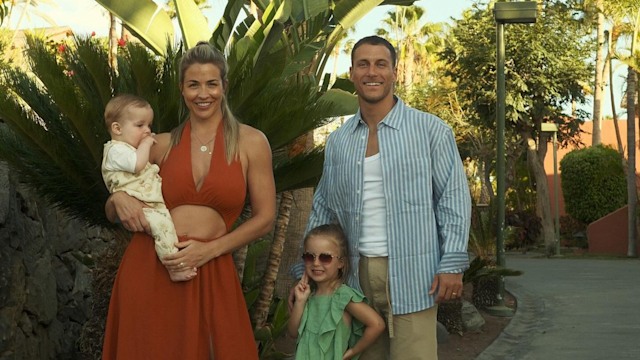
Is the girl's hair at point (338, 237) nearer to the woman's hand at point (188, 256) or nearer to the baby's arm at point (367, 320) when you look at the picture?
the baby's arm at point (367, 320)

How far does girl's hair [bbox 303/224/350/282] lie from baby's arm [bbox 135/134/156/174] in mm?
799

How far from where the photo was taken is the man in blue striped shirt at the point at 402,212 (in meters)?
4.29

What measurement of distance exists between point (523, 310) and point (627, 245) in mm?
25349

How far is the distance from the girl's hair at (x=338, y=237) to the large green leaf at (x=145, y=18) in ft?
16.9

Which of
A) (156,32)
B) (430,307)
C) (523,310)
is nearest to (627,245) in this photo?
(523,310)

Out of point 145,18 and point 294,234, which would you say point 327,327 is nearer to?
point 145,18

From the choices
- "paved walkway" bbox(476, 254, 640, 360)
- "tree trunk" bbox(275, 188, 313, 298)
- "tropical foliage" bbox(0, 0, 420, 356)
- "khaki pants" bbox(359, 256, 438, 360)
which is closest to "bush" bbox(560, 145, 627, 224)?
"paved walkway" bbox(476, 254, 640, 360)

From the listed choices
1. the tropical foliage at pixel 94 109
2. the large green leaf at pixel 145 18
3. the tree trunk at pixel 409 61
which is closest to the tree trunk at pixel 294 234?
the large green leaf at pixel 145 18

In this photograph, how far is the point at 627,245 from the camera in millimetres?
38656

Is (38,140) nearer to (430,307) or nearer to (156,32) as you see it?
(156,32)

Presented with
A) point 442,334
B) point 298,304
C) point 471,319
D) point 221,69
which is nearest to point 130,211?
point 221,69

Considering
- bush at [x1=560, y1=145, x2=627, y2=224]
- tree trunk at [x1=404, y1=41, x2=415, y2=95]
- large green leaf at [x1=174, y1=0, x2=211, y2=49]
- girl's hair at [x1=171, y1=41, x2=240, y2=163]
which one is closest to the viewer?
girl's hair at [x1=171, y1=41, x2=240, y2=163]

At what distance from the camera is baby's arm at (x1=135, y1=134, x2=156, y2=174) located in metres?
3.92

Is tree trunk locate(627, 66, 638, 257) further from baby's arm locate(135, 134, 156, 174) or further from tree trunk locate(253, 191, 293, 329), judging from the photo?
baby's arm locate(135, 134, 156, 174)
